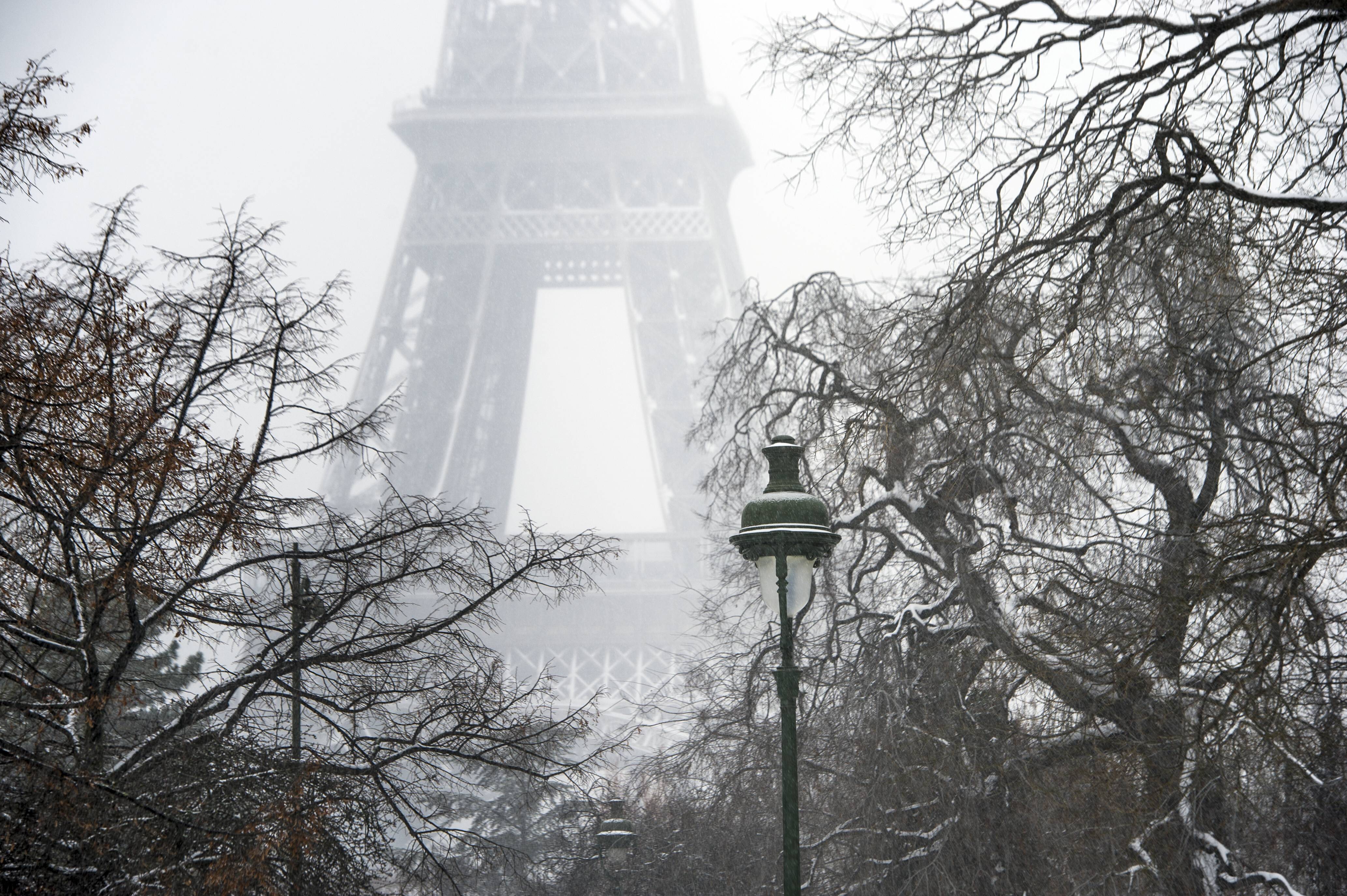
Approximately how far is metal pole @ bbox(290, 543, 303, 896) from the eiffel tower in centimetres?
3674

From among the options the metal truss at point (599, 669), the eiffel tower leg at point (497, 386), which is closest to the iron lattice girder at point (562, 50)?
the eiffel tower leg at point (497, 386)

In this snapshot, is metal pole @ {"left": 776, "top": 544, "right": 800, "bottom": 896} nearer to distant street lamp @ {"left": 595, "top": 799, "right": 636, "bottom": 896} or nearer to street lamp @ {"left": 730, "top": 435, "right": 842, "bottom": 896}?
street lamp @ {"left": 730, "top": 435, "right": 842, "bottom": 896}

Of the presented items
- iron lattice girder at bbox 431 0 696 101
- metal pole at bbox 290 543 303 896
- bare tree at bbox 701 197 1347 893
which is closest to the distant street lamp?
bare tree at bbox 701 197 1347 893

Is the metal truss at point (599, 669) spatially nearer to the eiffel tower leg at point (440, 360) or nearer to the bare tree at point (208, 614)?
the eiffel tower leg at point (440, 360)

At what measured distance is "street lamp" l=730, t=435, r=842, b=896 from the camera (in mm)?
5375

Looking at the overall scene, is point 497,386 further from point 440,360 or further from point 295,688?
point 295,688

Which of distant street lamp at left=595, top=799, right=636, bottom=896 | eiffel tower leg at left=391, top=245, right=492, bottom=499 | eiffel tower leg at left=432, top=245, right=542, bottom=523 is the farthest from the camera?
eiffel tower leg at left=432, top=245, right=542, bottom=523

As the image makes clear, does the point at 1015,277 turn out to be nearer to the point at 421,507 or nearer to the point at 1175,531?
the point at 1175,531

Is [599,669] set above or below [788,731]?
above

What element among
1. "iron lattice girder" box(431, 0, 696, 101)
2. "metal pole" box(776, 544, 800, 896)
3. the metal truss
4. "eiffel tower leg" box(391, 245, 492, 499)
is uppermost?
"iron lattice girder" box(431, 0, 696, 101)

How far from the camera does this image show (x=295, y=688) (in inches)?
273

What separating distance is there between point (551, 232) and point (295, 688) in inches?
1870

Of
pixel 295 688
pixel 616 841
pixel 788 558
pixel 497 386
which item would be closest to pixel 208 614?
pixel 295 688

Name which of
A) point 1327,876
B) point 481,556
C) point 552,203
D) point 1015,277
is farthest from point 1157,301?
point 552,203
